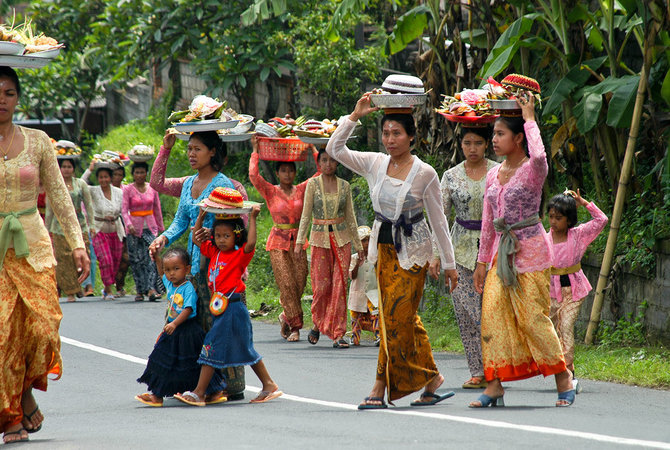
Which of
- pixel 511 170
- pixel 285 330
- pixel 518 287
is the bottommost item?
pixel 285 330

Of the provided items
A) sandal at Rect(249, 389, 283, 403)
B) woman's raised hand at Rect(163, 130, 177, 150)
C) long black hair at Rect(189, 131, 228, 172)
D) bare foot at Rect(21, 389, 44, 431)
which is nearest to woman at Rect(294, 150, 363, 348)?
long black hair at Rect(189, 131, 228, 172)

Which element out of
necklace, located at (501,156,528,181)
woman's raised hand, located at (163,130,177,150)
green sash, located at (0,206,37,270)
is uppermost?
→ woman's raised hand, located at (163,130,177,150)

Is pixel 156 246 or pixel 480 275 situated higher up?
pixel 156 246

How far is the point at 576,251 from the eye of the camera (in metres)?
9.30

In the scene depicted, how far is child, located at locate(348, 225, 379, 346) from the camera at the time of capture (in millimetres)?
12227

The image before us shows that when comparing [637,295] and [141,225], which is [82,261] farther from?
[141,225]

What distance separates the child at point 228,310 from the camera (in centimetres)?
825

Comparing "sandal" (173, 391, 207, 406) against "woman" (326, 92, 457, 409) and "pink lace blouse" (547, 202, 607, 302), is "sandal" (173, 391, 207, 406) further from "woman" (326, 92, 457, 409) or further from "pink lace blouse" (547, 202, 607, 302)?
"pink lace blouse" (547, 202, 607, 302)

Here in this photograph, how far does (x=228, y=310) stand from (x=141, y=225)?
29.2ft

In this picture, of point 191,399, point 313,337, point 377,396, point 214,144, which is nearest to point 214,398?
point 191,399

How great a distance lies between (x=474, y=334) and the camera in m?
9.34

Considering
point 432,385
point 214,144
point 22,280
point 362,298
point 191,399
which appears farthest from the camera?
point 362,298

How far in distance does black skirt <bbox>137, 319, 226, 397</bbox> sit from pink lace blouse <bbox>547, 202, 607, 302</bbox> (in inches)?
116

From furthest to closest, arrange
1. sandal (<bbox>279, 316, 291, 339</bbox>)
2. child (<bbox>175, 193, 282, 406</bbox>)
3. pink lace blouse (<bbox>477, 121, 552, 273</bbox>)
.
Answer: sandal (<bbox>279, 316, 291, 339</bbox>) → child (<bbox>175, 193, 282, 406</bbox>) → pink lace blouse (<bbox>477, 121, 552, 273</bbox>)
